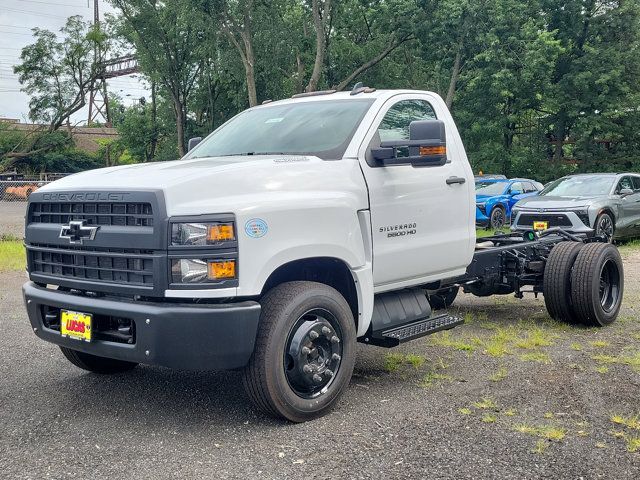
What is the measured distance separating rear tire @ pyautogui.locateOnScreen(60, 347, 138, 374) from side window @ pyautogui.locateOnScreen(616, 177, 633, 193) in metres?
13.1

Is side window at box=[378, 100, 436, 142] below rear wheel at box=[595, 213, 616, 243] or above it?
above

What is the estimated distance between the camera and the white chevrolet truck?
13.1 feet

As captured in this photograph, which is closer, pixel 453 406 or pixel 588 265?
pixel 453 406

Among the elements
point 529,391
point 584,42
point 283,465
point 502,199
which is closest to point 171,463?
point 283,465

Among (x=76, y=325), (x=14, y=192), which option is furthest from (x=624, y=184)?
(x=14, y=192)

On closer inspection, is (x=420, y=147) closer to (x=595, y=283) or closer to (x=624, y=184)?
(x=595, y=283)

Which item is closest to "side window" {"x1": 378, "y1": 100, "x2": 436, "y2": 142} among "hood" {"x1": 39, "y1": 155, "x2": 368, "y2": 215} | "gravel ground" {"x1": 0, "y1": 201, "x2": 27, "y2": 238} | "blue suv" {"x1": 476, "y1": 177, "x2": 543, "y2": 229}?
"hood" {"x1": 39, "y1": 155, "x2": 368, "y2": 215}

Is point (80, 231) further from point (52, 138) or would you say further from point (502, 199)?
point (52, 138)

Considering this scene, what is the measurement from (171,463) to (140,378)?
1.81 m

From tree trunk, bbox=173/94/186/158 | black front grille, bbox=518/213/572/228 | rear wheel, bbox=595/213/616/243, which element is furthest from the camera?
tree trunk, bbox=173/94/186/158

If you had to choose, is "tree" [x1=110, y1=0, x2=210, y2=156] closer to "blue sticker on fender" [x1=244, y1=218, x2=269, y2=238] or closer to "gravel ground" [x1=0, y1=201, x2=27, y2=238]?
"gravel ground" [x1=0, y1=201, x2=27, y2=238]

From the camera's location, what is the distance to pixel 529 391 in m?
5.06

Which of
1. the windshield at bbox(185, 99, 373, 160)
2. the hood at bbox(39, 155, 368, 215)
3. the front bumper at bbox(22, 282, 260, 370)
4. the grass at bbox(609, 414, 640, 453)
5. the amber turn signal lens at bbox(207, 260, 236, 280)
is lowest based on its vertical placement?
the grass at bbox(609, 414, 640, 453)

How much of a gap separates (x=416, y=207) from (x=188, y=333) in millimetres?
2155
